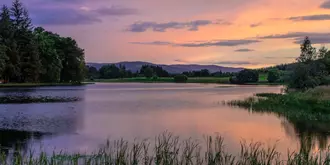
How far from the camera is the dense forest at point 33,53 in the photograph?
260ft

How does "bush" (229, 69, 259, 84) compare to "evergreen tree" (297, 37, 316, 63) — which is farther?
"bush" (229, 69, 259, 84)

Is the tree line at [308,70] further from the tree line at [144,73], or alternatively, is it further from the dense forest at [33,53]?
the tree line at [144,73]

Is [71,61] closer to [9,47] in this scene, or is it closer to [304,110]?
[9,47]

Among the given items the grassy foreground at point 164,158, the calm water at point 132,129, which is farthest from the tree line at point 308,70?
the grassy foreground at point 164,158

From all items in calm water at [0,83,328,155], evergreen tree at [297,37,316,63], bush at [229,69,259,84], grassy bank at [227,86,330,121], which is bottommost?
calm water at [0,83,328,155]

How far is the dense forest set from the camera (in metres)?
79.1

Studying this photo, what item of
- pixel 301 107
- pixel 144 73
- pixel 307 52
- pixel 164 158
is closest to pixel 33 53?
pixel 307 52

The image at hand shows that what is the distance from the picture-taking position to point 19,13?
90.8 meters

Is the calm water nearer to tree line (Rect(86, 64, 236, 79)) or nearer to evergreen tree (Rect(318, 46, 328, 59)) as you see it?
evergreen tree (Rect(318, 46, 328, 59))

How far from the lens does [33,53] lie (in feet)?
271

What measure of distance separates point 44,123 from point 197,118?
35.2 feet

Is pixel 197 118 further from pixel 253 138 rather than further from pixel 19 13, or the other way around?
pixel 19 13

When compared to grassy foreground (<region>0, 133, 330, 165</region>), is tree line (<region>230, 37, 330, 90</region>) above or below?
above

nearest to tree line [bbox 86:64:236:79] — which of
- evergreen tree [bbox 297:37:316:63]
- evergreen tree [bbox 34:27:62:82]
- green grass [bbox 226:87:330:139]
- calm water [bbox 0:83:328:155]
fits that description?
evergreen tree [bbox 34:27:62:82]
